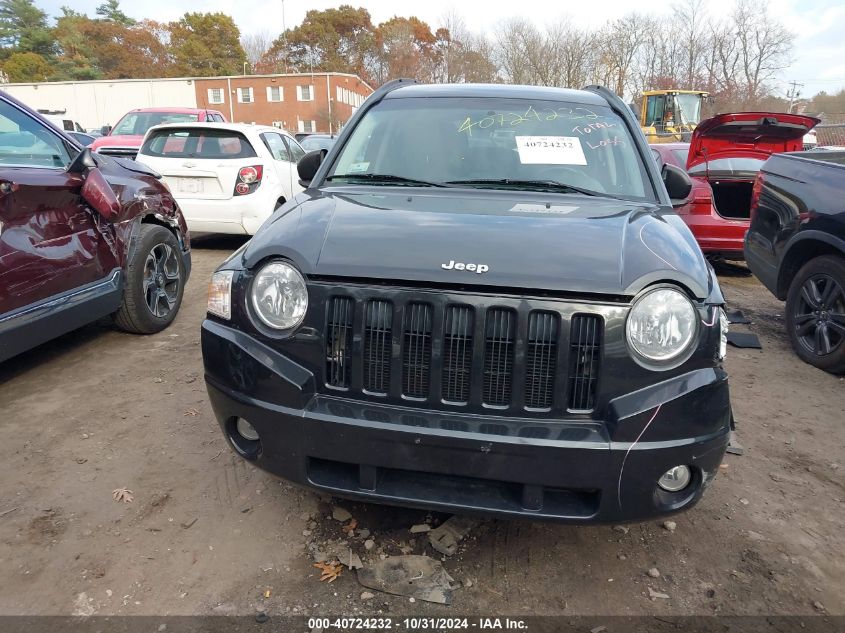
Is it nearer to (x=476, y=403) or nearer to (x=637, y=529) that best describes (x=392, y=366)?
(x=476, y=403)

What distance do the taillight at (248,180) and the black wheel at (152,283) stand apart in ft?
9.06

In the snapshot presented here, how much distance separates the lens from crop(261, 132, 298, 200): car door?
337 inches

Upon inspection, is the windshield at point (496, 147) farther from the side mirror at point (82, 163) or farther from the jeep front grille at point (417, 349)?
the side mirror at point (82, 163)

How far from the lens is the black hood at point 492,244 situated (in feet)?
6.78

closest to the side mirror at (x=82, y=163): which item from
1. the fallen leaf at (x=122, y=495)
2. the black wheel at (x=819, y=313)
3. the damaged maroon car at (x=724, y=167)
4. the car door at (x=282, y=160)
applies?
the fallen leaf at (x=122, y=495)

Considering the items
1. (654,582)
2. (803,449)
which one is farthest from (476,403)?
(803,449)

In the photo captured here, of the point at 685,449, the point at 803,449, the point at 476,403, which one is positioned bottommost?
the point at 803,449

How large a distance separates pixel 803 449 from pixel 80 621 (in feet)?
12.1

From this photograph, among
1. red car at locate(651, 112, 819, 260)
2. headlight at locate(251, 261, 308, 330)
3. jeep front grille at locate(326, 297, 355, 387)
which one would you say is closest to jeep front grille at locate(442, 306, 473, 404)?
jeep front grille at locate(326, 297, 355, 387)

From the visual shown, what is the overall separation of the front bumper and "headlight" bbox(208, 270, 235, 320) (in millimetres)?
152

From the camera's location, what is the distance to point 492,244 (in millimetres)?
2188

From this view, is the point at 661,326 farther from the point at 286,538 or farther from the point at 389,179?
the point at 286,538

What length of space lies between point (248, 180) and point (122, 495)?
5760 millimetres

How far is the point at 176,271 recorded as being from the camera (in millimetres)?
5289
